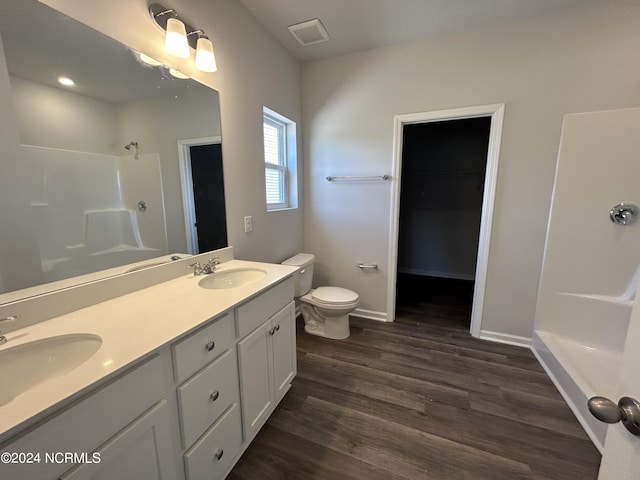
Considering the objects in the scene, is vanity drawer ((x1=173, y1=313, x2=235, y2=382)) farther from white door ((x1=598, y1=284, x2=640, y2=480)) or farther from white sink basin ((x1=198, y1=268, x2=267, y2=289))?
white door ((x1=598, y1=284, x2=640, y2=480))

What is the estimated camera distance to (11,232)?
0.91 m

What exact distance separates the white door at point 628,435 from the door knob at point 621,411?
17 millimetres

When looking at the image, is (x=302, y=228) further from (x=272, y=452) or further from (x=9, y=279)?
(x=9, y=279)

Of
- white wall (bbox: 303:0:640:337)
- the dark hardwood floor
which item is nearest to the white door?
the dark hardwood floor

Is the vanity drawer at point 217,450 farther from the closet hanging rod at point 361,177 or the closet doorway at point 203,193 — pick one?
the closet hanging rod at point 361,177

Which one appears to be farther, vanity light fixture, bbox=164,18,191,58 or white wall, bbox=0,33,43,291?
vanity light fixture, bbox=164,18,191,58

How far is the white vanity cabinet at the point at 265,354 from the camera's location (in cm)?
126

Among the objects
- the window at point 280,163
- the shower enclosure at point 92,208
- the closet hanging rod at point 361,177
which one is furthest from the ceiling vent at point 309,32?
the shower enclosure at point 92,208

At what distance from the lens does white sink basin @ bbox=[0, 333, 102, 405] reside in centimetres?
77

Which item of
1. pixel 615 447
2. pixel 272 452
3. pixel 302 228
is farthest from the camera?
pixel 302 228

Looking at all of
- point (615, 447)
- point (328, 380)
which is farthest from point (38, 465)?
point (328, 380)

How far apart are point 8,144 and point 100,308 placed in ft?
2.12

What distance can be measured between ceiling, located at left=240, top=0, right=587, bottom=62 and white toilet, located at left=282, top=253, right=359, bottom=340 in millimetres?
1897

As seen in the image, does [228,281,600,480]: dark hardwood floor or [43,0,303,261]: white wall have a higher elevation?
[43,0,303,261]: white wall
